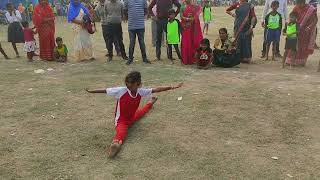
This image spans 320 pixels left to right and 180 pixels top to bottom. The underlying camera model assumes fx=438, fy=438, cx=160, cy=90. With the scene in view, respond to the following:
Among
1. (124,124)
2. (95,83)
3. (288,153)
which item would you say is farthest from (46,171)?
(95,83)

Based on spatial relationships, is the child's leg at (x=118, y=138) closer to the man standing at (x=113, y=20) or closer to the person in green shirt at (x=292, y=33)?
the man standing at (x=113, y=20)

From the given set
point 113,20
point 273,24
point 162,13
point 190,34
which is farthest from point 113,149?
point 273,24

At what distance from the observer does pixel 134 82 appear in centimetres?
554

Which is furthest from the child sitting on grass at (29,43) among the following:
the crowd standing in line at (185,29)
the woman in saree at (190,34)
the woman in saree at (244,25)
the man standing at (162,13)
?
the woman in saree at (244,25)

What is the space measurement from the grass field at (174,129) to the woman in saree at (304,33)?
1407 mm

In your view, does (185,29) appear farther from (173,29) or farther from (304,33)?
(304,33)

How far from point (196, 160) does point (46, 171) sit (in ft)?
5.36

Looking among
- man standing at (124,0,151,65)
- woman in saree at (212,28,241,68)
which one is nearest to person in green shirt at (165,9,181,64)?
man standing at (124,0,151,65)

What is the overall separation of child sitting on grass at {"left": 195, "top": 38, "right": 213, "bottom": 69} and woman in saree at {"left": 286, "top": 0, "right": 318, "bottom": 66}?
2041 millimetres

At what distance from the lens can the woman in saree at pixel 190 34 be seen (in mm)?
10008

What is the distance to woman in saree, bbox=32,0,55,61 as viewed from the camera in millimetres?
10570

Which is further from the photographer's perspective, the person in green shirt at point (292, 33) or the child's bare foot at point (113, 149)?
the person in green shirt at point (292, 33)

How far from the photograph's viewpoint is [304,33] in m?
10.1

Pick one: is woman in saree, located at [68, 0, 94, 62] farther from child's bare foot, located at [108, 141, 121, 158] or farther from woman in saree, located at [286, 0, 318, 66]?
child's bare foot, located at [108, 141, 121, 158]
